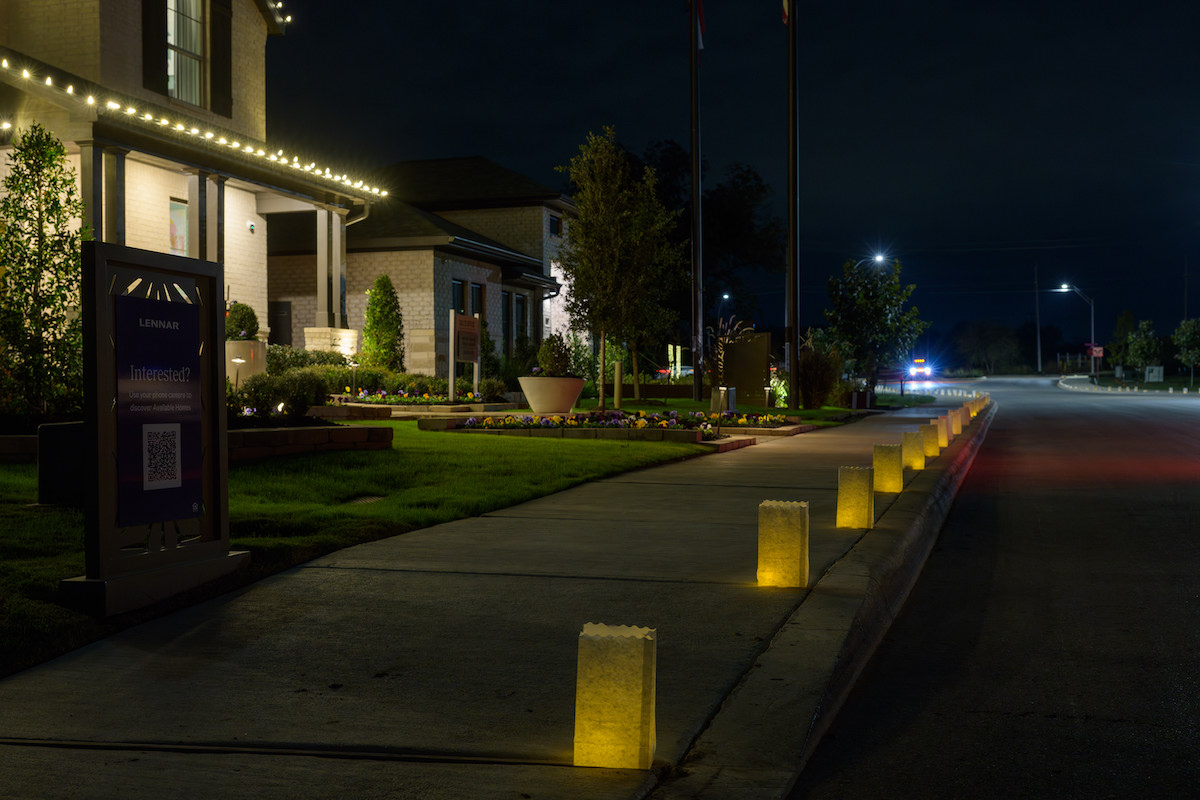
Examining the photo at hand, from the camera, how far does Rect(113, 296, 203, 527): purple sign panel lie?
234 inches

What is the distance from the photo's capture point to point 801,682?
15.3 ft

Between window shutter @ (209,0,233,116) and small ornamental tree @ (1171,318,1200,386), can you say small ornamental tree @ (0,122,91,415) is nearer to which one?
window shutter @ (209,0,233,116)

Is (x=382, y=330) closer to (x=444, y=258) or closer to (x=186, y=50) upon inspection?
(x=444, y=258)

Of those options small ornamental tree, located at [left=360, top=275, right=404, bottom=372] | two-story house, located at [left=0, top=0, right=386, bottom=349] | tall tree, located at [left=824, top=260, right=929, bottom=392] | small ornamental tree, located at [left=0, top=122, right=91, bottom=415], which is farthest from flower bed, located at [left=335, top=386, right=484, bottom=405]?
tall tree, located at [left=824, top=260, right=929, bottom=392]

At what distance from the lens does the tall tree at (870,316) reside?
45812mm

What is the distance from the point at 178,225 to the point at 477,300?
1178 cm

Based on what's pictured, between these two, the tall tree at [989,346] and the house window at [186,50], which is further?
the tall tree at [989,346]

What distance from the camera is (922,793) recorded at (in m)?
3.87

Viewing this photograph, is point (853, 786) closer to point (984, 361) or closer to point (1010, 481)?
point (1010, 481)

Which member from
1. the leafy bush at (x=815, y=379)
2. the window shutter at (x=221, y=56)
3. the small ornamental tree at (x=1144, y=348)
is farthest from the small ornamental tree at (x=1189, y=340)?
the window shutter at (x=221, y=56)

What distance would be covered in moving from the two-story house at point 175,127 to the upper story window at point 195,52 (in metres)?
0.03

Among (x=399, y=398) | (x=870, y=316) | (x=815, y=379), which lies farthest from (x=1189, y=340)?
(x=399, y=398)

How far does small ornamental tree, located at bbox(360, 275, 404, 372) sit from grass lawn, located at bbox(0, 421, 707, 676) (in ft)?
40.9

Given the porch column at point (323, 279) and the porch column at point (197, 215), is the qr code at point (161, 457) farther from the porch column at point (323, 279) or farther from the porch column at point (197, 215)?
the porch column at point (323, 279)
